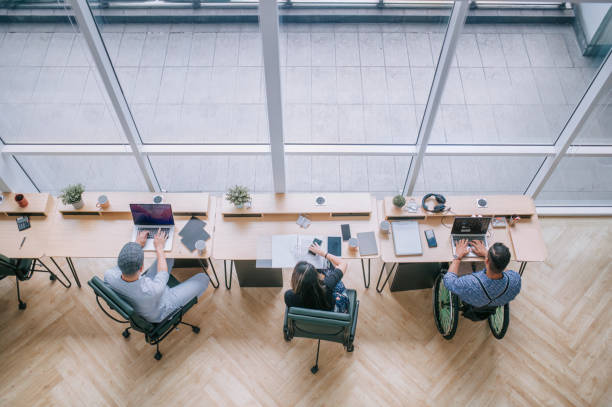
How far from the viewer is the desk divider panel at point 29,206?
365cm

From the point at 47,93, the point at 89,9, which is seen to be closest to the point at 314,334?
the point at 89,9

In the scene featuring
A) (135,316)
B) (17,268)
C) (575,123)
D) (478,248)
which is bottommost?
(135,316)

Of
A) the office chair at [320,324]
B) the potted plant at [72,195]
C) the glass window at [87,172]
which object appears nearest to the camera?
the office chair at [320,324]

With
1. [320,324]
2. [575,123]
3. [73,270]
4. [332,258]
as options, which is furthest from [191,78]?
[575,123]

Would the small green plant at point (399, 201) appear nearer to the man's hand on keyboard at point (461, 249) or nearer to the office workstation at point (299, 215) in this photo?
the office workstation at point (299, 215)

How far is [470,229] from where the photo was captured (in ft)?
A: 11.5

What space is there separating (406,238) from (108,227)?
2.62 meters

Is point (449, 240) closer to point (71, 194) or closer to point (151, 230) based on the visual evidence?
point (151, 230)

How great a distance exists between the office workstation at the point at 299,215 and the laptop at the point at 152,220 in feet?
0.06

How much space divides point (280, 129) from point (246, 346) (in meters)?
1.99

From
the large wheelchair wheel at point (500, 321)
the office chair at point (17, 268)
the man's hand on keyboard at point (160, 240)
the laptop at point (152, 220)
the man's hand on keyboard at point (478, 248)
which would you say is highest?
the laptop at point (152, 220)

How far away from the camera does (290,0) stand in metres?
2.93

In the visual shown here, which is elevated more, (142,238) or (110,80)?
(110,80)

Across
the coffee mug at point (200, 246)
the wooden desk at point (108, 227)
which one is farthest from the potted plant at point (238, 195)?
the coffee mug at point (200, 246)
